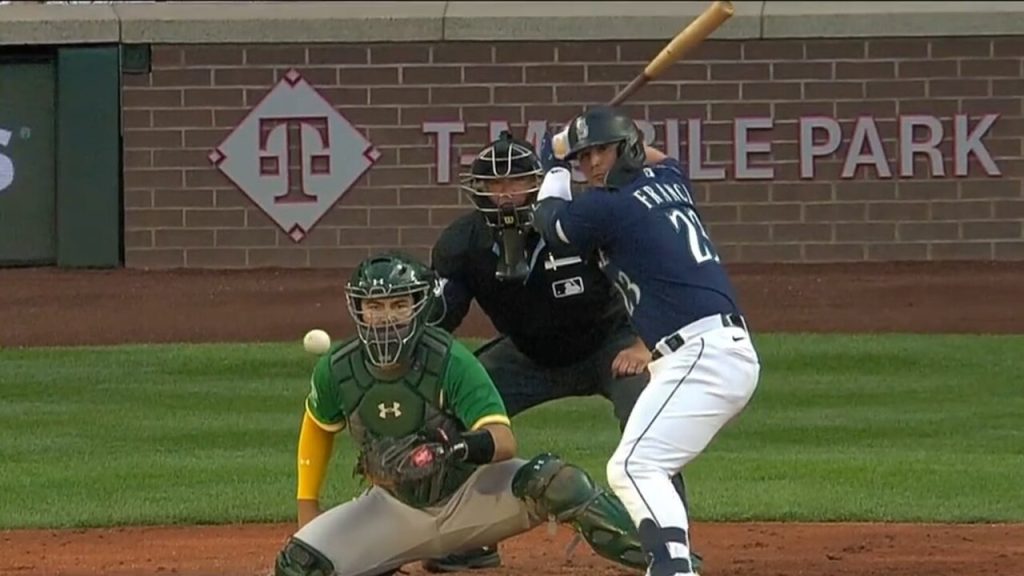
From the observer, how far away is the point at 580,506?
20.3ft

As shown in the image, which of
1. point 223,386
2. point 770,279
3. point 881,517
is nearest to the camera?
point 881,517

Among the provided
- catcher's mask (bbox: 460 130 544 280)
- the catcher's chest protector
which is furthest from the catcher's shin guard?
catcher's mask (bbox: 460 130 544 280)

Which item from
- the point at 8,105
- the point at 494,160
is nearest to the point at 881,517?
the point at 494,160

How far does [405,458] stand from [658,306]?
3.18 feet

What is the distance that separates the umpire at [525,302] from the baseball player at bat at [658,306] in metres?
0.71

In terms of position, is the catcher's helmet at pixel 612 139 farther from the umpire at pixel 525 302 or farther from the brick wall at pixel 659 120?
the brick wall at pixel 659 120

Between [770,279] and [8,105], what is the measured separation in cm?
736

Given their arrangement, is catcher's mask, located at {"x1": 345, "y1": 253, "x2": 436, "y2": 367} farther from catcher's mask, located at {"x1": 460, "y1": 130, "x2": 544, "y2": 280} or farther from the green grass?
the green grass

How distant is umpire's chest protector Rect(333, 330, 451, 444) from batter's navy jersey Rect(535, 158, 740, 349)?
1.99 ft

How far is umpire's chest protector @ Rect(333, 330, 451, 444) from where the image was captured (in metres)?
6.25

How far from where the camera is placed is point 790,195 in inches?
705

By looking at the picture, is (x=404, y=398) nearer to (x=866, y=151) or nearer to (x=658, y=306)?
(x=658, y=306)

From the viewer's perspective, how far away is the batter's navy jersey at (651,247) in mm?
6246

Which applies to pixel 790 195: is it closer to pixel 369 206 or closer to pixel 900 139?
pixel 900 139
